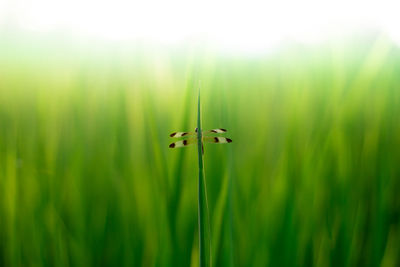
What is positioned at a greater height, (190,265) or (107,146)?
(107,146)

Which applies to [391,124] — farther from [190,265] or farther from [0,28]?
[0,28]

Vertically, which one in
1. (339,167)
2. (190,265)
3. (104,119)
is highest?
(104,119)

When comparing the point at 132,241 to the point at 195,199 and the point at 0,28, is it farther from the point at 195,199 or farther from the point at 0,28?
the point at 0,28

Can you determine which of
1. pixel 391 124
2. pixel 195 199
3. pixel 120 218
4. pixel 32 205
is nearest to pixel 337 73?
pixel 391 124
